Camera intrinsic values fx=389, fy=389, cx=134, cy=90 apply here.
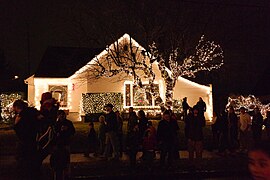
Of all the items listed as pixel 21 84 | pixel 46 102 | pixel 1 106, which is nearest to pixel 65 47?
pixel 1 106

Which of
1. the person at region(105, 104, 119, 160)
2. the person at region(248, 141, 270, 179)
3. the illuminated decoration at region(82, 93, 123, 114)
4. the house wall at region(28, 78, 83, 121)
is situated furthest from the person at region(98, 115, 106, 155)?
the house wall at region(28, 78, 83, 121)

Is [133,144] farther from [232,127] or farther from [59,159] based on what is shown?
[232,127]

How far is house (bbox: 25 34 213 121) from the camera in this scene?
84.1 ft

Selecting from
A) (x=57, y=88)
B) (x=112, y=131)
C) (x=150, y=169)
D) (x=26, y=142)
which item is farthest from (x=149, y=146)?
(x=57, y=88)

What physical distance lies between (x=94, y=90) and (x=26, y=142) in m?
20.3

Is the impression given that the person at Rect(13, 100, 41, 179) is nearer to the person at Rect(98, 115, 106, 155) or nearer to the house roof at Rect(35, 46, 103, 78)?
the person at Rect(98, 115, 106, 155)

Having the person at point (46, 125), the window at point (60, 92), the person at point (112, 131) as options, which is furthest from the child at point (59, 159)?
the window at point (60, 92)

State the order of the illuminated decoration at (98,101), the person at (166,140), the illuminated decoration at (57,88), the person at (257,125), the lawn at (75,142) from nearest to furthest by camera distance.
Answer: the person at (166,140) → the lawn at (75,142) → the person at (257,125) → the illuminated decoration at (98,101) → the illuminated decoration at (57,88)

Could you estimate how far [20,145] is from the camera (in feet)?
21.0

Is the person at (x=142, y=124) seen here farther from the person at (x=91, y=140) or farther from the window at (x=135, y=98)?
the window at (x=135, y=98)

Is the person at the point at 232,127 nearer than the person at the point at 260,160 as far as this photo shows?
No

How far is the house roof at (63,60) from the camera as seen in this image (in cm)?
2826

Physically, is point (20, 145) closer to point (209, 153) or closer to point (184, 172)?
point (184, 172)

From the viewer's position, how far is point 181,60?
22609 mm
